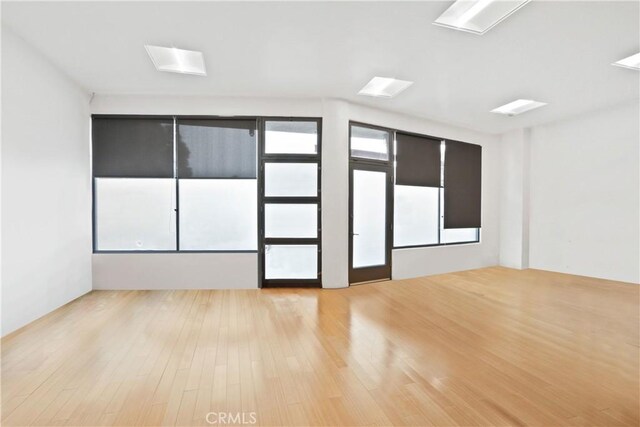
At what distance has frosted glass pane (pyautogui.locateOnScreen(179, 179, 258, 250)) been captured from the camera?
5.14 metres

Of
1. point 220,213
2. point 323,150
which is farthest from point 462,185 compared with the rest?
point 220,213

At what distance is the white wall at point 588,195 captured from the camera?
5555 millimetres

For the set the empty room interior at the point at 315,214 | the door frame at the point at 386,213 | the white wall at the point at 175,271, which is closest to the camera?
the empty room interior at the point at 315,214

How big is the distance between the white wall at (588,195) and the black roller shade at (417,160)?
2627 mm

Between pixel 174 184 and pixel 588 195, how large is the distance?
8136 millimetres

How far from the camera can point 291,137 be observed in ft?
17.3

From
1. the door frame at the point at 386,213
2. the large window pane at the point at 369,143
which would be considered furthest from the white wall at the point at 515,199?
the large window pane at the point at 369,143

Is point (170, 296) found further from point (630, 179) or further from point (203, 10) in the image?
point (630, 179)

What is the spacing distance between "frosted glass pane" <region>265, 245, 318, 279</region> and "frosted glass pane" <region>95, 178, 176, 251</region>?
1.80m

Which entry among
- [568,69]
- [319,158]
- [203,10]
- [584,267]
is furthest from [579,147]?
[203,10]

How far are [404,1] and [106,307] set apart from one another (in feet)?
16.9

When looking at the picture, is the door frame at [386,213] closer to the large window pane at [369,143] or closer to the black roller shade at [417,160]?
the large window pane at [369,143]

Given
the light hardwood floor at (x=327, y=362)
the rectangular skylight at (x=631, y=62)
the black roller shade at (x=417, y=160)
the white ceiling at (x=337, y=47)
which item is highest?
the rectangular skylight at (x=631, y=62)

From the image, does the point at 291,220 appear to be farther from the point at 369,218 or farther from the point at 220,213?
the point at 369,218
